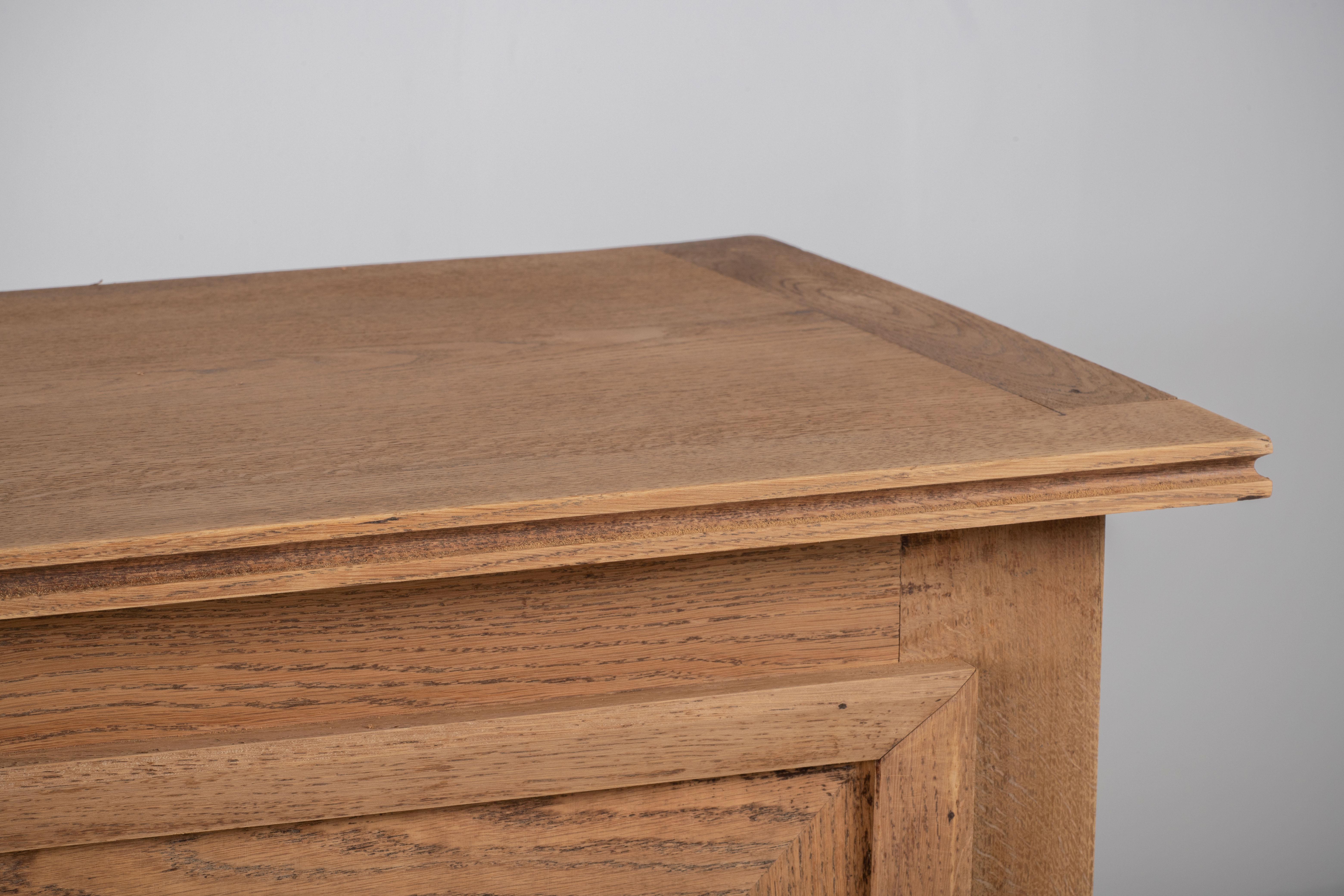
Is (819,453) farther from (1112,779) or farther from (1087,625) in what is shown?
(1112,779)

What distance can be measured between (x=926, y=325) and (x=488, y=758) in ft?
1.38

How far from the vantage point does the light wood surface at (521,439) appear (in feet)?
1.69

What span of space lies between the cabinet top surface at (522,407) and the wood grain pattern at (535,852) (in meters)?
0.16

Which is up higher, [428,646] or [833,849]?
[428,646]

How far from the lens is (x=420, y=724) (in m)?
0.58

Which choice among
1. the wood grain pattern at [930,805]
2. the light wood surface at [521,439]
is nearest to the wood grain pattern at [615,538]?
the light wood surface at [521,439]

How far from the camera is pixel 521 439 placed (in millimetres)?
606

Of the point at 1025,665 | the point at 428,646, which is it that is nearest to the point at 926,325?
the point at 1025,665

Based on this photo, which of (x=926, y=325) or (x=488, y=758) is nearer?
(x=488, y=758)

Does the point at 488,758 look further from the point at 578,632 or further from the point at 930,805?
the point at 930,805

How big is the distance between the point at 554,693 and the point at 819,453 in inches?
6.6

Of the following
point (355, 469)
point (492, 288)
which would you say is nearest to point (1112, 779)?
point (492, 288)

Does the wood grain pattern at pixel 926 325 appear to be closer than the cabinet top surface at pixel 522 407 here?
No

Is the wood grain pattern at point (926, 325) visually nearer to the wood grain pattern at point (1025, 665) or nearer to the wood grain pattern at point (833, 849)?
the wood grain pattern at point (1025, 665)
